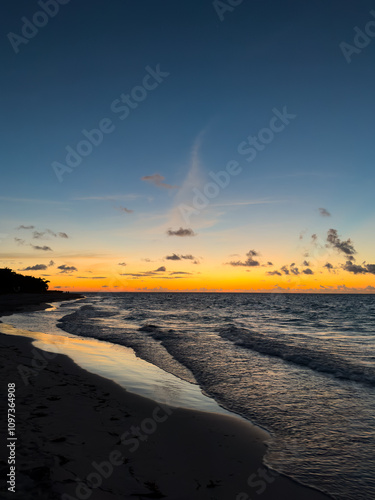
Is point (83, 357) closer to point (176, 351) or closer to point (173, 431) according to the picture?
point (176, 351)

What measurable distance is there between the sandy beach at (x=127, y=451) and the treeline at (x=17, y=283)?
108601mm

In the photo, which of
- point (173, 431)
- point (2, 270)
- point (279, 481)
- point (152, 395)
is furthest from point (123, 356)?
point (2, 270)

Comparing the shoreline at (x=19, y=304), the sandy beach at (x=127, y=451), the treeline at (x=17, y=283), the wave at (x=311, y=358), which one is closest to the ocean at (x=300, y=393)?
the wave at (x=311, y=358)

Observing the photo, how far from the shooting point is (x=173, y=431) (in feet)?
23.8

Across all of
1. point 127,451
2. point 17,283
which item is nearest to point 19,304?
point 17,283

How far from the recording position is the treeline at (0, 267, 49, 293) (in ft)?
341

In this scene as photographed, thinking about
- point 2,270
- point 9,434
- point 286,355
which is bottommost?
point 286,355

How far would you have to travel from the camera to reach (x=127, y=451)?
593cm

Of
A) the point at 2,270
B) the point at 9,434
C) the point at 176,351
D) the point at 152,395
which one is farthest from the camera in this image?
the point at 2,270

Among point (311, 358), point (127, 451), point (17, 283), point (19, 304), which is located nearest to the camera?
point (127, 451)

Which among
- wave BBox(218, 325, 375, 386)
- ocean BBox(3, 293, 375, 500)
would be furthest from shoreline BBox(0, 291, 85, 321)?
wave BBox(218, 325, 375, 386)

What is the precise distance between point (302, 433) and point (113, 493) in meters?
4.85

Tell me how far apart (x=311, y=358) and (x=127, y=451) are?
12793 millimetres

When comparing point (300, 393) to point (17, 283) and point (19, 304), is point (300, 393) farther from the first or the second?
point (17, 283)
